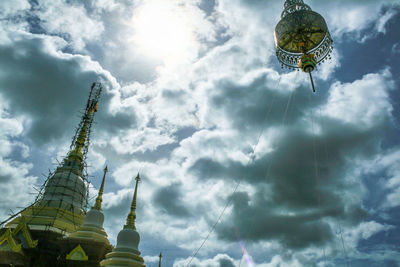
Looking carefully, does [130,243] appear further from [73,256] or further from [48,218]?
[48,218]

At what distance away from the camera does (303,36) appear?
1772cm

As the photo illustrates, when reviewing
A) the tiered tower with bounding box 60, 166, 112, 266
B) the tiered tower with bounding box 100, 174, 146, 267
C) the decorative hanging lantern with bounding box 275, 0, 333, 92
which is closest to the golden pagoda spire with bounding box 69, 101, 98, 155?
the tiered tower with bounding box 60, 166, 112, 266

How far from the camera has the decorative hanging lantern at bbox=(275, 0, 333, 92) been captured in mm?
17406

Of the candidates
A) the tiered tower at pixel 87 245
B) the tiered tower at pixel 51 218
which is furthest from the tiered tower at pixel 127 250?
the tiered tower at pixel 51 218

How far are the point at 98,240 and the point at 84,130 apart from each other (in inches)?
937

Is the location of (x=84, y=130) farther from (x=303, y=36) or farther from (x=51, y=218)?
(x=303, y=36)

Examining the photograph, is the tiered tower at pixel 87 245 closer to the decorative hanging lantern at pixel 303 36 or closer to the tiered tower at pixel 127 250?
the tiered tower at pixel 127 250

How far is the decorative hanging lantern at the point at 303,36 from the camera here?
57.1ft

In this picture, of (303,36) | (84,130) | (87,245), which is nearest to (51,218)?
(87,245)

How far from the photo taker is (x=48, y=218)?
101ft

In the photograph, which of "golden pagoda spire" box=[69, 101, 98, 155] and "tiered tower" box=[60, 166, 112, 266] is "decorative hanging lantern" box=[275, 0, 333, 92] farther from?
"golden pagoda spire" box=[69, 101, 98, 155]

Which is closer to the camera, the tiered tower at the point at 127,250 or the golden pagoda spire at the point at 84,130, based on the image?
the tiered tower at the point at 127,250

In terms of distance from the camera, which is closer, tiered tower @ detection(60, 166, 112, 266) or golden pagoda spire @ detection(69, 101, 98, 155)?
tiered tower @ detection(60, 166, 112, 266)

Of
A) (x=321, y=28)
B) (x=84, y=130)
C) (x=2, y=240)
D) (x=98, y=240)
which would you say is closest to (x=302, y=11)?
(x=321, y=28)
